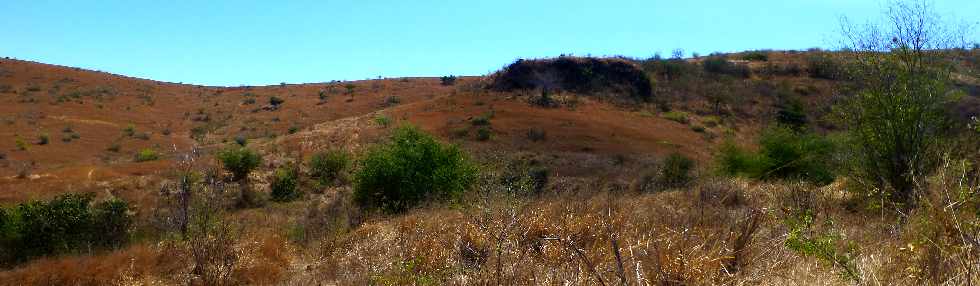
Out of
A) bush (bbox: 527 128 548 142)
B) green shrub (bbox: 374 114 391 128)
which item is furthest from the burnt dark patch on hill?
green shrub (bbox: 374 114 391 128)

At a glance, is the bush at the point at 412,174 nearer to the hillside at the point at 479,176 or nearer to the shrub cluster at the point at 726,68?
the hillside at the point at 479,176

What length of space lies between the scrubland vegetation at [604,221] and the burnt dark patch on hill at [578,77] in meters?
19.1

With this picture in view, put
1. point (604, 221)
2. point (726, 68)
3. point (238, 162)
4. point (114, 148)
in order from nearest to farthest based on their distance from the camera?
point (604, 221), point (238, 162), point (114, 148), point (726, 68)

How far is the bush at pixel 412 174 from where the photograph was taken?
691 inches

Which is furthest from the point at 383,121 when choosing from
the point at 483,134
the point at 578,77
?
the point at 578,77

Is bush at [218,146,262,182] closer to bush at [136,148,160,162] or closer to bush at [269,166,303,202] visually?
bush at [269,166,303,202]

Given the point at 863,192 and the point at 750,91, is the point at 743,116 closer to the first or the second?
the point at 750,91

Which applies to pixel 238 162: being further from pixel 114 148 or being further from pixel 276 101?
pixel 276 101

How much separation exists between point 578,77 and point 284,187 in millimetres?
24512

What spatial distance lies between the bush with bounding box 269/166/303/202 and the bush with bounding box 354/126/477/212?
6.20 meters

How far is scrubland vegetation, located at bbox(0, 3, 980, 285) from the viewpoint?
14.6ft

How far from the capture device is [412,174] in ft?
59.2

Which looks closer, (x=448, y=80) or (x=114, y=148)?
(x=114, y=148)

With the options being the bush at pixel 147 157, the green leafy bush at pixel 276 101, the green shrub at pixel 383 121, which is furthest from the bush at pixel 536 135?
the green leafy bush at pixel 276 101
